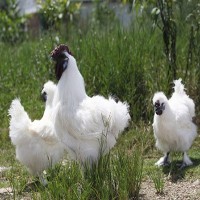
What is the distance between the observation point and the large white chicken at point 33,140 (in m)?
6.31

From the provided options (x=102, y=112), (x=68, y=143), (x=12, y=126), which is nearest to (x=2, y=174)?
(x=12, y=126)

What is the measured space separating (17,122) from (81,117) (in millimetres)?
1213

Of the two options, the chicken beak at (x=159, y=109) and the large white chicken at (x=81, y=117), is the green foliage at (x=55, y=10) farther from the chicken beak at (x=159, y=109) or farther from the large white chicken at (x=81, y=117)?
the large white chicken at (x=81, y=117)

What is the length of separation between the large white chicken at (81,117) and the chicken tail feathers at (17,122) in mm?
786

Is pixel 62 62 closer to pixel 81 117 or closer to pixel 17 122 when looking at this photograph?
pixel 81 117

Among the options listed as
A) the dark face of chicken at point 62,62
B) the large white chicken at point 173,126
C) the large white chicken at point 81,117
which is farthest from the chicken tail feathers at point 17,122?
the large white chicken at point 173,126

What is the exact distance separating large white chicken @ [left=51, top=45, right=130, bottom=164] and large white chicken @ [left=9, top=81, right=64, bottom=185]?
2.51ft

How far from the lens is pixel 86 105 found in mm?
5539

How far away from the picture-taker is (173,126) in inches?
266

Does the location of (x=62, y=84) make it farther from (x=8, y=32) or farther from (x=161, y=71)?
(x=8, y=32)

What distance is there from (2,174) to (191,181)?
2.68m

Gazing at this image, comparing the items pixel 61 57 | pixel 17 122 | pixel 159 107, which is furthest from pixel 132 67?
pixel 61 57

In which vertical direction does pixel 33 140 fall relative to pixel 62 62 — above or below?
below

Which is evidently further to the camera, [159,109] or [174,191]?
[159,109]
